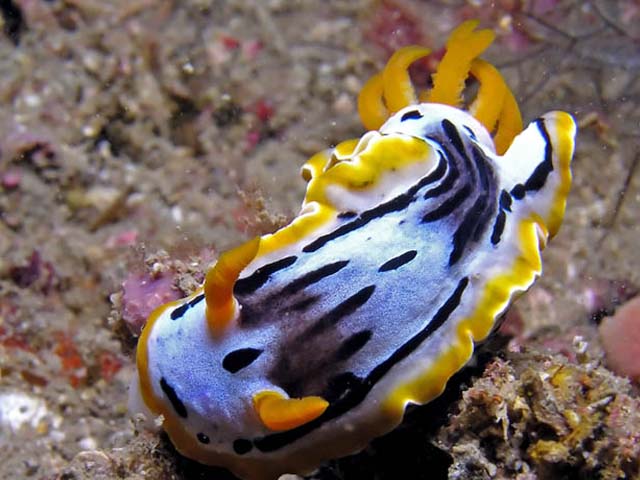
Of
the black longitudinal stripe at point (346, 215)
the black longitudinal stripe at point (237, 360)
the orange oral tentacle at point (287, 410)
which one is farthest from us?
the black longitudinal stripe at point (346, 215)

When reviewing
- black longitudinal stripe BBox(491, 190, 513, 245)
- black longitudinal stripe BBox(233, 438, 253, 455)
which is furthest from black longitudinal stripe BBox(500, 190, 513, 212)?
black longitudinal stripe BBox(233, 438, 253, 455)

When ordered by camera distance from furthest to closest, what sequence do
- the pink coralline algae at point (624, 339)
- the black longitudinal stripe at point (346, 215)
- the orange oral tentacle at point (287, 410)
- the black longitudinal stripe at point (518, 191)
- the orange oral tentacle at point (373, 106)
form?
the pink coralline algae at point (624, 339), the orange oral tentacle at point (373, 106), the black longitudinal stripe at point (518, 191), the black longitudinal stripe at point (346, 215), the orange oral tentacle at point (287, 410)

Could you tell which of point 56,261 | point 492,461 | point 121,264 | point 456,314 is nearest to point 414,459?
point 492,461

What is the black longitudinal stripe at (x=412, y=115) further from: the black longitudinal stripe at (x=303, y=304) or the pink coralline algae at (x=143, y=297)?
the pink coralline algae at (x=143, y=297)

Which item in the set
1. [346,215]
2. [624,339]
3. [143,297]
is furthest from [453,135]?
[624,339]

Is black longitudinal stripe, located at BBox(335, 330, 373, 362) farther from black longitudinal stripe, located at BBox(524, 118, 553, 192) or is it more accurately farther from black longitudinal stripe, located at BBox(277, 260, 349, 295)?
black longitudinal stripe, located at BBox(524, 118, 553, 192)

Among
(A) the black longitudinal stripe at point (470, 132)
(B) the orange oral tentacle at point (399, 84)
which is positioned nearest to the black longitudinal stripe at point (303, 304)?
(A) the black longitudinal stripe at point (470, 132)

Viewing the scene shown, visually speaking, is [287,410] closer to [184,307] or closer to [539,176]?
[184,307]

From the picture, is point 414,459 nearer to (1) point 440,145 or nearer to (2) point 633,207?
(1) point 440,145
